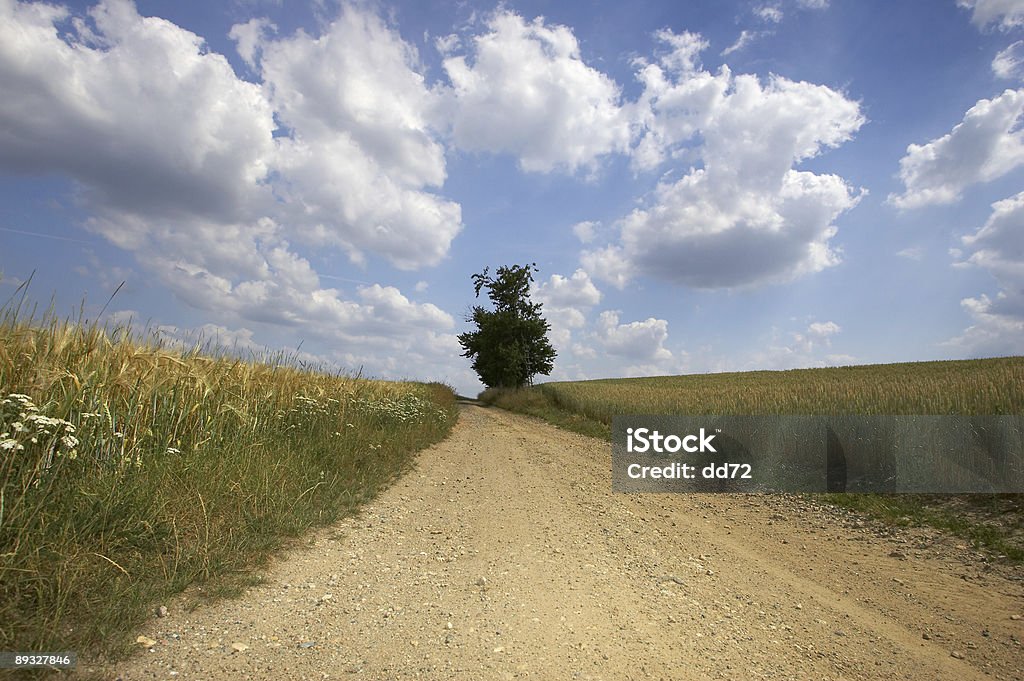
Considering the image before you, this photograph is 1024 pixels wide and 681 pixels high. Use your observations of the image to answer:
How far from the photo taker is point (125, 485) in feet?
13.9

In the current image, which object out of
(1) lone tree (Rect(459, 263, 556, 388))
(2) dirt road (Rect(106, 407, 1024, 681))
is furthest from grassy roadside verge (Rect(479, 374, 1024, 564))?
(1) lone tree (Rect(459, 263, 556, 388))

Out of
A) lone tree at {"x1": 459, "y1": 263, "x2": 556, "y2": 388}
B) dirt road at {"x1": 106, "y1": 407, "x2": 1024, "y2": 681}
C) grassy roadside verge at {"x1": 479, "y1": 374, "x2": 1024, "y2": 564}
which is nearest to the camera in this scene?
dirt road at {"x1": 106, "y1": 407, "x2": 1024, "y2": 681}

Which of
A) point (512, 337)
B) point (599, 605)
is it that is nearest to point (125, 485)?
point (599, 605)

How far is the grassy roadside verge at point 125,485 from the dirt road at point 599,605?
363 millimetres

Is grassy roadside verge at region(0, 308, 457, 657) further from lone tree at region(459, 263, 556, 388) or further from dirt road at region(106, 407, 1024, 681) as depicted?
lone tree at region(459, 263, 556, 388)

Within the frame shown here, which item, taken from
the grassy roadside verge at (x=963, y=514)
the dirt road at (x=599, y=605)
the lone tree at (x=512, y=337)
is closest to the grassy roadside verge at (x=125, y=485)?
the dirt road at (x=599, y=605)

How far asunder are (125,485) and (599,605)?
411 centimetres

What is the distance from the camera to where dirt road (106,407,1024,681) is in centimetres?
317

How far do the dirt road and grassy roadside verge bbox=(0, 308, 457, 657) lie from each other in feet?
1.19

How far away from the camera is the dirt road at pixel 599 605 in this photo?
317 centimetres

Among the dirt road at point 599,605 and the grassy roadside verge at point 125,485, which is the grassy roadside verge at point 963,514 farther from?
the grassy roadside verge at point 125,485

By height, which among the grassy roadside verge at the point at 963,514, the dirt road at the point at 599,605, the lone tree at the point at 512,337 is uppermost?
the lone tree at the point at 512,337

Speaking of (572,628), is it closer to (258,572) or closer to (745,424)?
(258,572)

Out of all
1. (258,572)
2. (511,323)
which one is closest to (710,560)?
(258,572)
